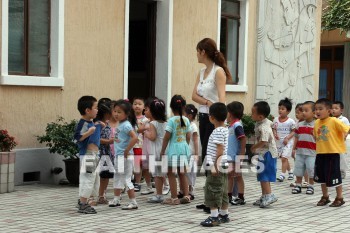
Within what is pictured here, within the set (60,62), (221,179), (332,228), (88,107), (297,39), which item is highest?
(297,39)

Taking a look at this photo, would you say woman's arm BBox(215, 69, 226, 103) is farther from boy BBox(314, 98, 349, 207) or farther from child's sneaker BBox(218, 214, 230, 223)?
child's sneaker BBox(218, 214, 230, 223)

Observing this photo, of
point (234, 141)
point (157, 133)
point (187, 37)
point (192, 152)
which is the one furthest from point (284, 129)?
point (157, 133)

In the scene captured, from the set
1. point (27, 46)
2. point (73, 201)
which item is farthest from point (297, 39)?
point (73, 201)

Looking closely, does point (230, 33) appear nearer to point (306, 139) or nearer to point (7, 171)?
point (306, 139)

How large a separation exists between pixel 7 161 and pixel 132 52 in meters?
5.02

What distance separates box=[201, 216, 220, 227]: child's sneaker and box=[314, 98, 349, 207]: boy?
2.23 metres

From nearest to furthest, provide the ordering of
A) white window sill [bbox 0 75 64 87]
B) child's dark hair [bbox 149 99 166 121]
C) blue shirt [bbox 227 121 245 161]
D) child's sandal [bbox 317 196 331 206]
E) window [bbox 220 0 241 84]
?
1. blue shirt [bbox 227 121 245 161]
2. child's dark hair [bbox 149 99 166 121]
3. child's sandal [bbox 317 196 331 206]
4. white window sill [bbox 0 75 64 87]
5. window [bbox 220 0 241 84]

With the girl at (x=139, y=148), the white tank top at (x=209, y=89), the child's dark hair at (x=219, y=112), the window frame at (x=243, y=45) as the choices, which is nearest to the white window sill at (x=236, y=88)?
the window frame at (x=243, y=45)

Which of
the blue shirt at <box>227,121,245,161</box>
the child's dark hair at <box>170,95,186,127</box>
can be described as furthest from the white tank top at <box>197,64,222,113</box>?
the blue shirt at <box>227,121,245,161</box>

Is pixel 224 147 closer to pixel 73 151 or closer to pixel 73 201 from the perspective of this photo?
pixel 73 201

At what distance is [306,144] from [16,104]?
439 cm

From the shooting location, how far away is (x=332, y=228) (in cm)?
769

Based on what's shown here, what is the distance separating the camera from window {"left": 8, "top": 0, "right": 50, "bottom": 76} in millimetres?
10401

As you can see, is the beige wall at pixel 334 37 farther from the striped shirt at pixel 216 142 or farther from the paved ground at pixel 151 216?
the striped shirt at pixel 216 142
